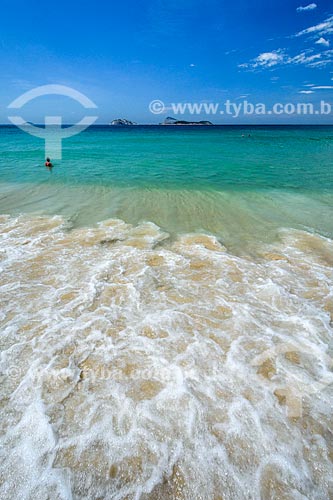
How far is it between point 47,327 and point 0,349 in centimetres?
96

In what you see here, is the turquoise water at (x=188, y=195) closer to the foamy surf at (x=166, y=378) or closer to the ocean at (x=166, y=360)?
the ocean at (x=166, y=360)

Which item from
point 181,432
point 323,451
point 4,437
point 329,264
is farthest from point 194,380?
point 329,264

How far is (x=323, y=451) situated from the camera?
150 inches

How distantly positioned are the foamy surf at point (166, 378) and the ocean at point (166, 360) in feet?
0.07

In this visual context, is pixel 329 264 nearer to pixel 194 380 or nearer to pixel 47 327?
A: pixel 194 380

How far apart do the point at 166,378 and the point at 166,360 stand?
409 mm

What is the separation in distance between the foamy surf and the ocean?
2 centimetres

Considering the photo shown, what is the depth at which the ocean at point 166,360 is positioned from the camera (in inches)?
142

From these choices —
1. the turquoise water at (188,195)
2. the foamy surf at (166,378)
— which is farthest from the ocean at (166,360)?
the turquoise water at (188,195)

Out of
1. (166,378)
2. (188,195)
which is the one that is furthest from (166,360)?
(188,195)

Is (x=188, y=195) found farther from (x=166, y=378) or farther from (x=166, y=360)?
(x=166, y=378)

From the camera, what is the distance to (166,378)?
4.84 metres

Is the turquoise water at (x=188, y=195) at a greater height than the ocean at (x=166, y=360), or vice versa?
the turquoise water at (x=188, y=195)

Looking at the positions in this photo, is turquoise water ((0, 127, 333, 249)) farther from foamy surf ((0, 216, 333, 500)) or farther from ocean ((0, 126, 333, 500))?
foamy surf ((0, 216, 333, 500))
